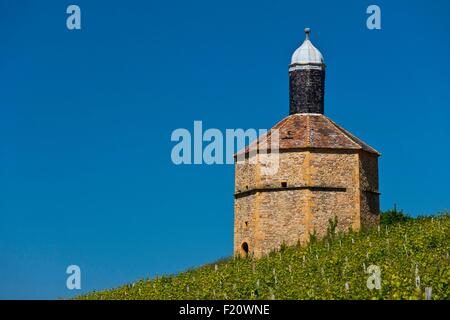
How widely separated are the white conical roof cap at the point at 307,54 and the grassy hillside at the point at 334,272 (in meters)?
8.94

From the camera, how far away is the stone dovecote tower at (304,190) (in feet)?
130

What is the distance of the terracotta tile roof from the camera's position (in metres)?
40.4

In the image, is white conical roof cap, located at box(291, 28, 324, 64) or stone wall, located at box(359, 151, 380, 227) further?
white conical roof cap, located at box(291, 28, 324, 64)

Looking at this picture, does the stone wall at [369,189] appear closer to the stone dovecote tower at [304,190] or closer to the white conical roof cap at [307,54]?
the stone dovecote tower at [304,190]

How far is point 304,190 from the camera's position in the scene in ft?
131

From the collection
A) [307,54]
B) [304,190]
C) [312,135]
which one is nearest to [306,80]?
[307,54]

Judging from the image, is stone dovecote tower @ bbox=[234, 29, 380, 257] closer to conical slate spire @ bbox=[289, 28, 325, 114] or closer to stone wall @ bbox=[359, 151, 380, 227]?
stone wall @ bbox=[359, 151, 380, 227]

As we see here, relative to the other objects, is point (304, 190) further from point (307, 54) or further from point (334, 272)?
point (334, 272)

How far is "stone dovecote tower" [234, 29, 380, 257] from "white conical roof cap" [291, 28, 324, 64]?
3.16m

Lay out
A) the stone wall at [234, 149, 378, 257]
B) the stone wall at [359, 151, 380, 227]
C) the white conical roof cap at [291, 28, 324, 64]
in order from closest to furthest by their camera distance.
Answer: the stone wall at [234, 149, 378, 257]
the stone wall at [359, 151, 380, 227]
the white conical roof cap at [291, 28, 324, 64]

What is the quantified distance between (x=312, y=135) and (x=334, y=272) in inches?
459

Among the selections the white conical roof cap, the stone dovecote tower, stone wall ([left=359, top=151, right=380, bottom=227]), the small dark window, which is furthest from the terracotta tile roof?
the small dark window

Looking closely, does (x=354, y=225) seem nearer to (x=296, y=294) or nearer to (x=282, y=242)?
(x=282, y=242)
